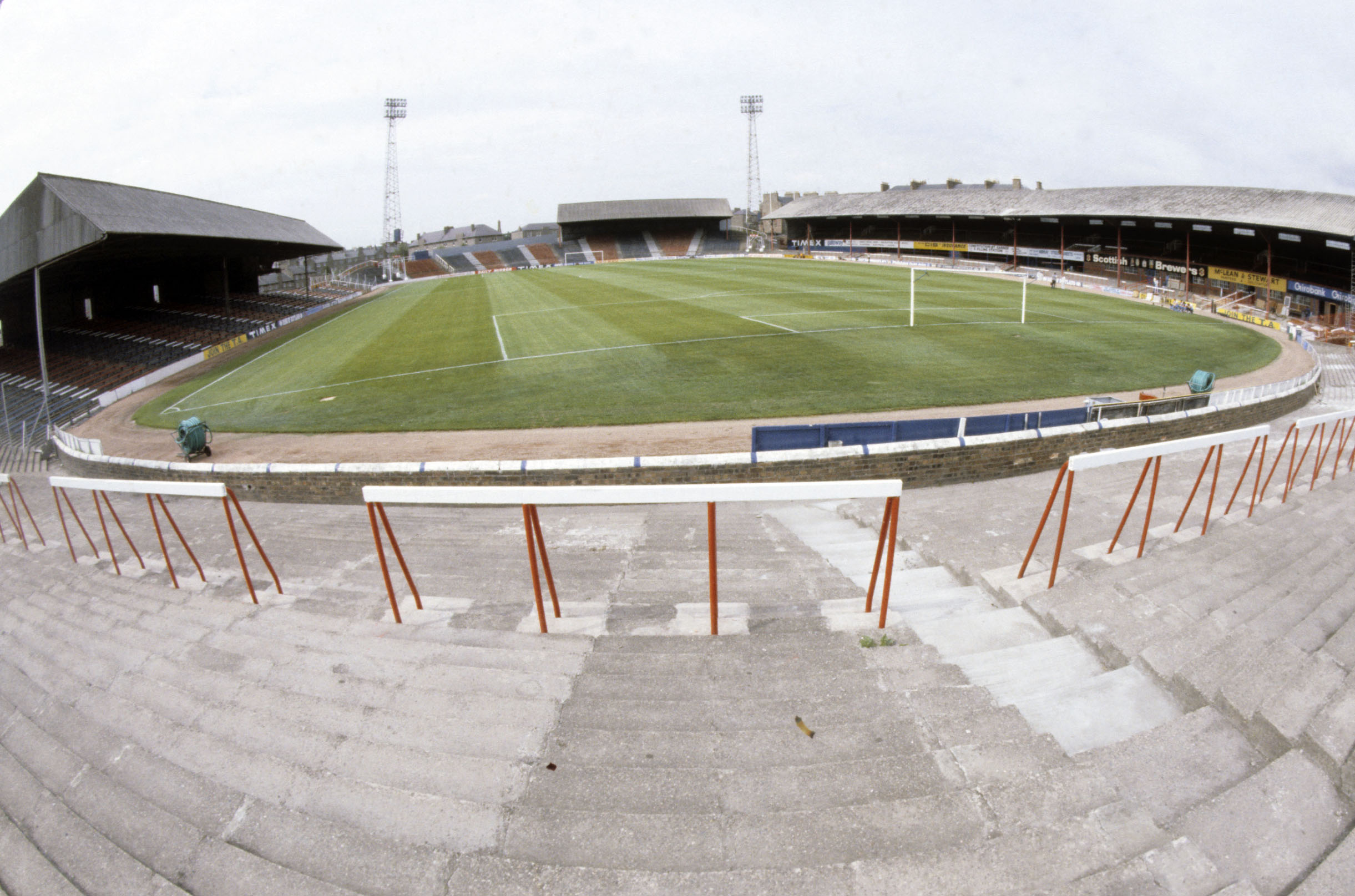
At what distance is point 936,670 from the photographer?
14.4 feet

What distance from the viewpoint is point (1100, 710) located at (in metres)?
3.92

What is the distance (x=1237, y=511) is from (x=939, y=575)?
467 centimetres

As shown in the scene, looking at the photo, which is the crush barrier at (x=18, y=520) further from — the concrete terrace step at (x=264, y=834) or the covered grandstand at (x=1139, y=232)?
the covered grandstand at (x=1139, y=232)

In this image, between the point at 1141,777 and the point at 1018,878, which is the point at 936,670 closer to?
the point at 1141,777

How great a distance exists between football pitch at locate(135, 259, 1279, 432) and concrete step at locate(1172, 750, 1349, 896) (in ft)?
52.1

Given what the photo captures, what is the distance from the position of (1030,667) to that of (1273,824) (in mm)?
1435

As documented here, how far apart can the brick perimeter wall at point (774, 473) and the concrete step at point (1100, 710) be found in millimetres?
8394

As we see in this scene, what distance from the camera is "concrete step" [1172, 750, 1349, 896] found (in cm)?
285

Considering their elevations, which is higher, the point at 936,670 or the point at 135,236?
the point at 135,236

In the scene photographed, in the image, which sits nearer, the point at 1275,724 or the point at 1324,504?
the point at 1275,724

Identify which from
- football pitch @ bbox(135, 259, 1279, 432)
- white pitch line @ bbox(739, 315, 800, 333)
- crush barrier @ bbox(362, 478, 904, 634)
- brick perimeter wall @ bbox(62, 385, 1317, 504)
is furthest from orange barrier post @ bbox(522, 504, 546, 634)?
white pitch line @ bbox(739, 315, 800, 333)

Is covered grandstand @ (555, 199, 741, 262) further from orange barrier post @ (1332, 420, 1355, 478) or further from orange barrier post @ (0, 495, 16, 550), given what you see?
orange barrier post @ (0, 495, 16, 550)

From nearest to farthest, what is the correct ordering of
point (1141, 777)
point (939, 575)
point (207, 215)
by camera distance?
point (1141, 777)
point (939, 575)
point (207, 215)

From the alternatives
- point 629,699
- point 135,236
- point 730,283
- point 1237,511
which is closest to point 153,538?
point 629,699
